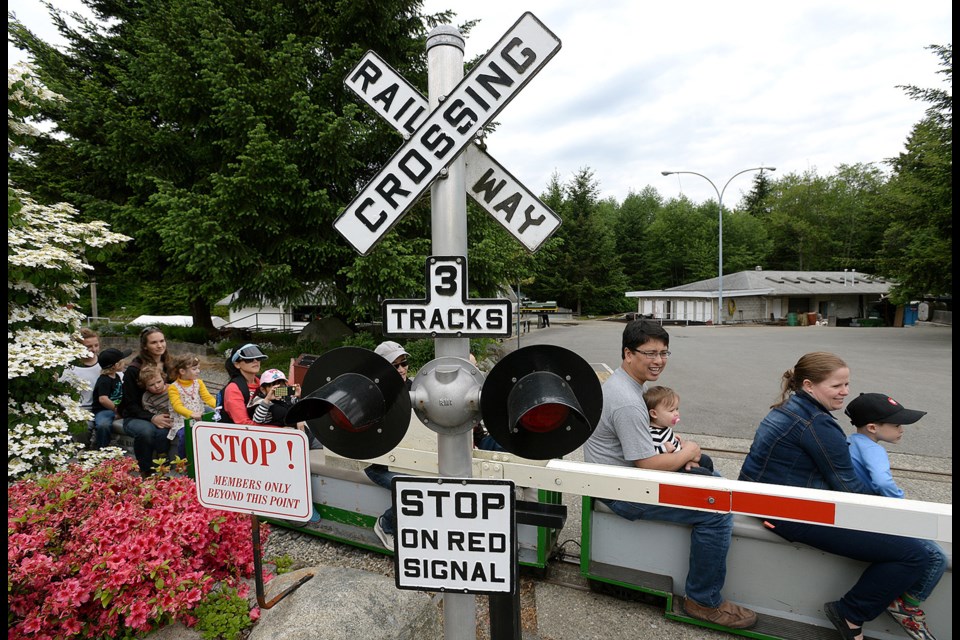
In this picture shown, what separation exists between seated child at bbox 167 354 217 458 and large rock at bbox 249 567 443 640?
9.28 feet

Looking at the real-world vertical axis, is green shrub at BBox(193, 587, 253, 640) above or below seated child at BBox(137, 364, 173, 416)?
below

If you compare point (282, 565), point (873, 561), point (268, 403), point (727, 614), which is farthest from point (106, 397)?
point (873, 561)

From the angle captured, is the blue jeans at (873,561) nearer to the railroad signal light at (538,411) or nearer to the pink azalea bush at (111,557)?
the railroad signal light at (538,411)

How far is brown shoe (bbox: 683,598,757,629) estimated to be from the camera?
9.53 feet

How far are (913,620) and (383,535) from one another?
331 cm

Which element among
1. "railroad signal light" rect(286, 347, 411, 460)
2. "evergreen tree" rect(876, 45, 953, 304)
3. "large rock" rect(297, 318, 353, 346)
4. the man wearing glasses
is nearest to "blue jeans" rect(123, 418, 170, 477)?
"railroad signal light" rect(286, 347, 411, 460)

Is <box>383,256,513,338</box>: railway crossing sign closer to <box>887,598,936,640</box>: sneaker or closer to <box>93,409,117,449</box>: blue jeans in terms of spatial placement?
<box>887,598,936,640</box>: sneaker

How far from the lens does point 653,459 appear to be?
3.02 meters

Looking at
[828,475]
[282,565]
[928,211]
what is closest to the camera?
[828,475]

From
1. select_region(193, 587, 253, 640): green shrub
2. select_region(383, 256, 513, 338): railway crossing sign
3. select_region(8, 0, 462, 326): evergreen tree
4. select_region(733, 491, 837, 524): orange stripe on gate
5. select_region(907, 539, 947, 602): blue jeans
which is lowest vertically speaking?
select_region(193, 587, 253, 640): green shrub

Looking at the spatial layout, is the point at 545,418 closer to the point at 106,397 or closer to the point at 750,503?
the point at 750,503

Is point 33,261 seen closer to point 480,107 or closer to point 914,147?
point 480,107

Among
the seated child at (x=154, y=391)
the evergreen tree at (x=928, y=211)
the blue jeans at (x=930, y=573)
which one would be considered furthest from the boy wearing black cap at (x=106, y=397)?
the evergreen tree at (x=928, y=211)

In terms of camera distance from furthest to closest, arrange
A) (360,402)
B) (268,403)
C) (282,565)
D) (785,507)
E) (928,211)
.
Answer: (928,211) < (268,403) < (282,565) < (785,507) < (360,402)
